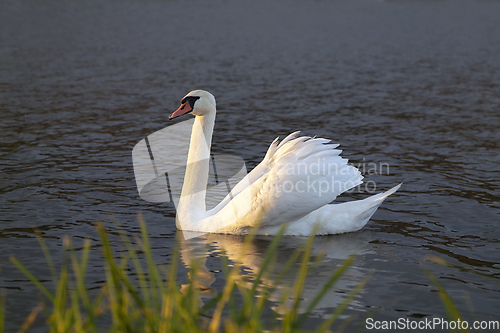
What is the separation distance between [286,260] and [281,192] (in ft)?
2.74

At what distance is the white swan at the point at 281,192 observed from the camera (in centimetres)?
709

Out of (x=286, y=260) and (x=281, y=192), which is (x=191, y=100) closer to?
(x=281, y=192)

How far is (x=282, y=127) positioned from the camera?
1493 centimetres

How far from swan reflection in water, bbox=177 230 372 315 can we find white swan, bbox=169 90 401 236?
0.18 metres

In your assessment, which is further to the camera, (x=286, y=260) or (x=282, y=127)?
(x=282, y=127)

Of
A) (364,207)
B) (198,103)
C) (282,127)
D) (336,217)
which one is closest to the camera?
(364,207)

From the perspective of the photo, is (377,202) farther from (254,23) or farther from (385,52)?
(254,23)

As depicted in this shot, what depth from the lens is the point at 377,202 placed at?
7.41 metres

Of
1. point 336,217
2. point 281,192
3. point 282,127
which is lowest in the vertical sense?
point 336,217

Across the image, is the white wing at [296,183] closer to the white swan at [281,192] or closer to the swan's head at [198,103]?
the white swan at [281,192]

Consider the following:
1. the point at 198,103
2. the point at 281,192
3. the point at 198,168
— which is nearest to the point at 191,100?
the point at 198,103

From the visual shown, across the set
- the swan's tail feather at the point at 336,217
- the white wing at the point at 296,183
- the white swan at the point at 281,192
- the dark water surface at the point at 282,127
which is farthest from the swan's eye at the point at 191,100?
the swan's tail feather at the point at 336,217

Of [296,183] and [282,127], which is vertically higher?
→ [296,183]

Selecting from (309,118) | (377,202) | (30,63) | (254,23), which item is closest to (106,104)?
(309,118)
